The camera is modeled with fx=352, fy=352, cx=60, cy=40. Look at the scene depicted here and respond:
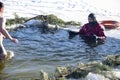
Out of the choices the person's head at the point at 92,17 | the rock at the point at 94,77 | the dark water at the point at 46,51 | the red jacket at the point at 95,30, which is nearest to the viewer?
the rock at the point at 94,77

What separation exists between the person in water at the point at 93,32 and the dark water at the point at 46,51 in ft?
0.88

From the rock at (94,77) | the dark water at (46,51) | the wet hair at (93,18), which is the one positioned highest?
the wet hair at (93,18)

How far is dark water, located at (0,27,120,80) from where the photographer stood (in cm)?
845

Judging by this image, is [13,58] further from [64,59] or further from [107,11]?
[107,11]

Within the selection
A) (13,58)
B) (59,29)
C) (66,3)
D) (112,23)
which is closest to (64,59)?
(13,58)

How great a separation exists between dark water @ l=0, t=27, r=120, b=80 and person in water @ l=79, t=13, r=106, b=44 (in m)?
0.27

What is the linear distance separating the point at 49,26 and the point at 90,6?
7331 mm

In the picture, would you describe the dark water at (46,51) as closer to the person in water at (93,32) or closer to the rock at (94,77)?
the person in water at (93,32)

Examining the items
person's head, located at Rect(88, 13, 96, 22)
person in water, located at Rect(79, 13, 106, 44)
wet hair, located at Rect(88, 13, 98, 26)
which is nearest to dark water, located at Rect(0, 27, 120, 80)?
person in water, located at Rect(79, 13, 106, 44)

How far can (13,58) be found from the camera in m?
9.45

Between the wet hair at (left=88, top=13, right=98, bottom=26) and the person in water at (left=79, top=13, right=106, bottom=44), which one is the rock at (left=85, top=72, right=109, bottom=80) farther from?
the wet hair at (left=88, top=13, right=98, bottom=26)

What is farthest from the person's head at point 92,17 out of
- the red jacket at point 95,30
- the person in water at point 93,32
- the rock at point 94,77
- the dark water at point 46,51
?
the rock at point 94,77

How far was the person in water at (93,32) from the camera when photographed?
12.4 m

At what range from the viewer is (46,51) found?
10.5 metres
